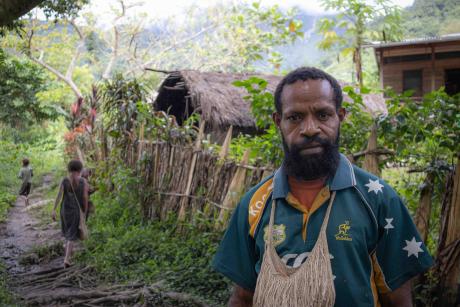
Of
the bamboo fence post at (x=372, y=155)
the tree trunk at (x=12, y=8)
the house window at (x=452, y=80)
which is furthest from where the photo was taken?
the house window at (x=452, y=80)

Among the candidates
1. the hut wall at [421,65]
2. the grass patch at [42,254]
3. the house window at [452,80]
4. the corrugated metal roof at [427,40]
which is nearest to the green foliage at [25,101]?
the grass patch at [42,254]

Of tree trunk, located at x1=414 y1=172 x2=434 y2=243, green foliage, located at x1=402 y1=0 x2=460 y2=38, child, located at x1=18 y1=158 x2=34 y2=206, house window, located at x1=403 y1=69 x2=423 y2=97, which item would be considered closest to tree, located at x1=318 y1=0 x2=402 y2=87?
green foliage, located at x1=402 y1=0 x2=460 y2=38

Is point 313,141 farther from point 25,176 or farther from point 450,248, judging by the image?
point 25,176

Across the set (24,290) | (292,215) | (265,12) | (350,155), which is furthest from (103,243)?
(265,12)

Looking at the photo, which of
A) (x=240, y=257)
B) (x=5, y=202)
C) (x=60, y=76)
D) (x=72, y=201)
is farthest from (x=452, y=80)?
(x=60, y=76)

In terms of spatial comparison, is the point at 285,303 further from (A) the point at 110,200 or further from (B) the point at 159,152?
(A) the point at 110,200

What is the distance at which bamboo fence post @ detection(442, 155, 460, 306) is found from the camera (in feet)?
11.0

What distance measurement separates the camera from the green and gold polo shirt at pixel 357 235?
1.68 m

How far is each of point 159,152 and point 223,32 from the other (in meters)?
17.7

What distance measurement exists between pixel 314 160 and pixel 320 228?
0.25 metres

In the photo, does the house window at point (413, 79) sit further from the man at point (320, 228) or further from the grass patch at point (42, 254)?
the man at point (320, 228)

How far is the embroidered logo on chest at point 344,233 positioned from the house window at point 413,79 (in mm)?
14032

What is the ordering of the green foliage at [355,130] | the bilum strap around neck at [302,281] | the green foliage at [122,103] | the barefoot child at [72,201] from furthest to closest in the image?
1. the green foliage at [122,103]
2. the barefoot child at [72,201]
3. the green foliage at [355,130]
4. the bilum strap around neck at [302,281]

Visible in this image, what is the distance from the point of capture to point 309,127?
70.4 inches
